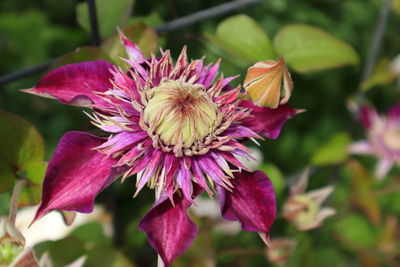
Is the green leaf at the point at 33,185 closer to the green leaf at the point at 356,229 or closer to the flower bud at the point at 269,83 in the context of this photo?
the flower bud at the point at 269,83

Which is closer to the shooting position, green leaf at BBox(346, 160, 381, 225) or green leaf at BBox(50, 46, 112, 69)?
green leaf at BBox(50, 46, 112, 69)

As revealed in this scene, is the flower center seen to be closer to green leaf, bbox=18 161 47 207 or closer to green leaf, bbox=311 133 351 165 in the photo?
green leaf, bbox=18 161 47 207

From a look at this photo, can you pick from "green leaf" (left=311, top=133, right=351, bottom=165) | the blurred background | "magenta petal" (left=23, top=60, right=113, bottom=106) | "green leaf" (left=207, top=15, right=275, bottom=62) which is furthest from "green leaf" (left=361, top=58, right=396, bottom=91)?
"magenta petal" (left=23, top=60, right=113, bottom=106)

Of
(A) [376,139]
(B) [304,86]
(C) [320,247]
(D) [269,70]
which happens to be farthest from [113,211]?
(B) [304,86]

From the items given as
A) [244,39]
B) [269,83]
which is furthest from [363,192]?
[269,83]

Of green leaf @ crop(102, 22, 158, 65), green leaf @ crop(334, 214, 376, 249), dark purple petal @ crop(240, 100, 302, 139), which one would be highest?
green leaf @ crop(102, 22, 158, 65)

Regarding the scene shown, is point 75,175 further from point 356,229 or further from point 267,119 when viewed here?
point 356,229
